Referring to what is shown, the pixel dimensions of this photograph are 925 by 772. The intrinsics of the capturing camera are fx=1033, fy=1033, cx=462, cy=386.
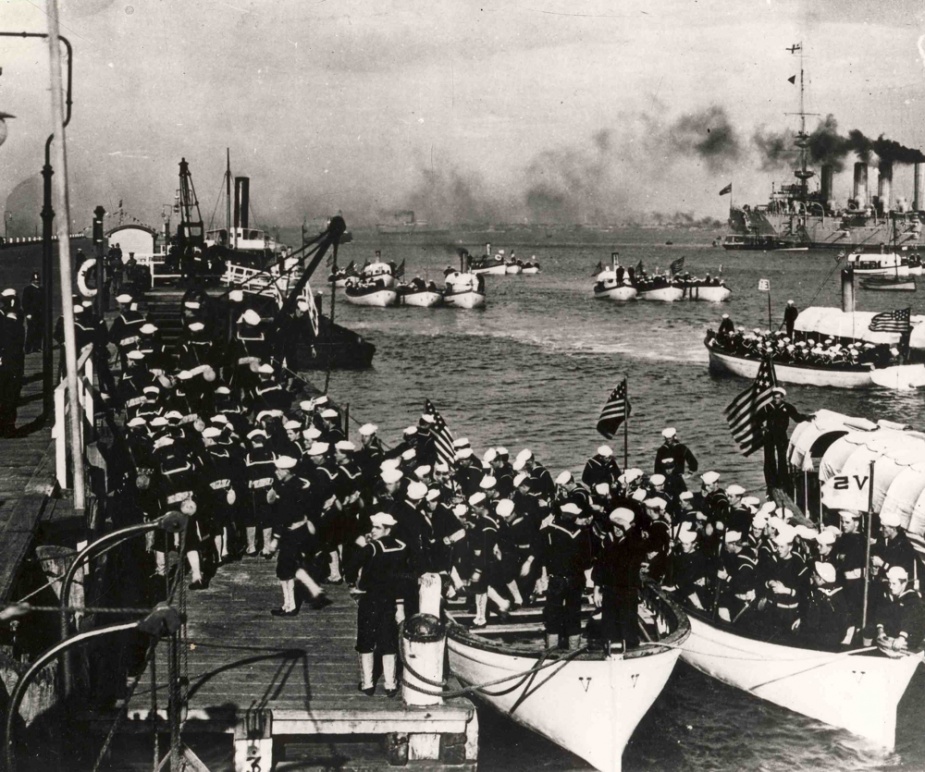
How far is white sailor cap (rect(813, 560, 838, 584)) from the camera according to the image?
45.4ft

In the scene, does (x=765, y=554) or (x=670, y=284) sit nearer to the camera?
(x=765, y=554)

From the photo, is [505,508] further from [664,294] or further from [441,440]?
[664,294]

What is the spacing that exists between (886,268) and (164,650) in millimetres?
120402

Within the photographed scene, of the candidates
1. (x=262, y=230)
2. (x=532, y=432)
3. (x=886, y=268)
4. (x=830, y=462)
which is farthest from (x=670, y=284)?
(x=830, y=462)

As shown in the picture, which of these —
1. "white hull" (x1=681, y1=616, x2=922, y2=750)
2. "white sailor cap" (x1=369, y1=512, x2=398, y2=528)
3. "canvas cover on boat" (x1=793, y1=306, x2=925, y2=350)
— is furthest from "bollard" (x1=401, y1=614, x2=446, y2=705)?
"canvas cover on boat" (x1=793, y1=306, x2=925, y2=350)

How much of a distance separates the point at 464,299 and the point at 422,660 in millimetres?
74346

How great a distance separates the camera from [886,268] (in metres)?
119

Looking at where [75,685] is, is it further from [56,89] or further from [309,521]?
[56,89]

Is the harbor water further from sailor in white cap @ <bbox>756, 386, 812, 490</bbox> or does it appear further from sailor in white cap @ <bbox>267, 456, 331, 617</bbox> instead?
sailor in white cap @ <bbox>756, 386, 812, 490</bbox>

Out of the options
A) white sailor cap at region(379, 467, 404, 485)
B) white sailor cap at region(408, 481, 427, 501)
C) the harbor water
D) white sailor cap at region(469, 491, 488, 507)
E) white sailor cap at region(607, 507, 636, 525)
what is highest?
white sailor cap at region(379, 467, 404, 485)

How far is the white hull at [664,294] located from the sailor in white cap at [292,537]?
7855cm

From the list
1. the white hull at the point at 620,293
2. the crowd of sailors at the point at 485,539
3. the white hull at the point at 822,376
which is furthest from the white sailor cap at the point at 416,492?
the white hull at the point at 620,293

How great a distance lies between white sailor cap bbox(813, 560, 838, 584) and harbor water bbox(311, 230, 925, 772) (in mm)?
2246

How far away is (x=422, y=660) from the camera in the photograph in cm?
1056
